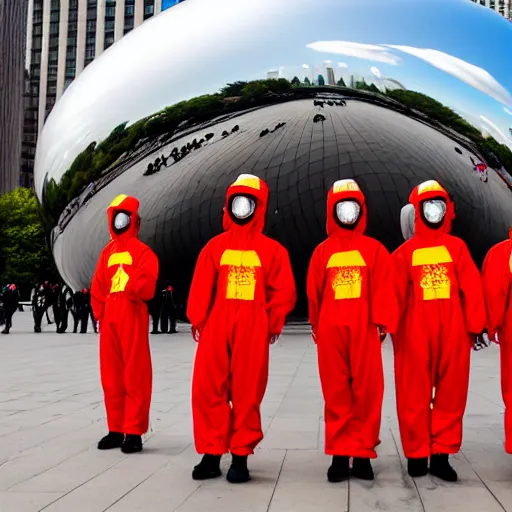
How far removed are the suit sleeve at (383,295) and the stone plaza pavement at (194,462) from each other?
81cm

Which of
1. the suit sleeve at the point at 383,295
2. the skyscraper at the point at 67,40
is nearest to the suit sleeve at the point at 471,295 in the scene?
the suit sleeve at the point at 383,295

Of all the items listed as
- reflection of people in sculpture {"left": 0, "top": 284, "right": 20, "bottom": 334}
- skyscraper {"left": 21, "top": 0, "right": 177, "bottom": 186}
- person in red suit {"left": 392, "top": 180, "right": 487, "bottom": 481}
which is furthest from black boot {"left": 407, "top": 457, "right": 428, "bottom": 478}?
skyscraper {"left": 21, "top": 0, "right": 177, "bottom": 186}

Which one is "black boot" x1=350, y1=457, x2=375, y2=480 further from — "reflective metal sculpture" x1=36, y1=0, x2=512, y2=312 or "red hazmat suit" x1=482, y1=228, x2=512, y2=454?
"reflective metal sculpture" x1=36, y1=0, x2=512, y2=312

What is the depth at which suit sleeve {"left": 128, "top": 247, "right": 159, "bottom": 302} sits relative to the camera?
4.10 metres

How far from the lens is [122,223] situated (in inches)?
171

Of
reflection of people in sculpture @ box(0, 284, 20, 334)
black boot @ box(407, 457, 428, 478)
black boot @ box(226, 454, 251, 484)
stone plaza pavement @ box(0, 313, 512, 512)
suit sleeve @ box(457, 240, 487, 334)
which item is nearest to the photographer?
stone plaza pavement @ box(0, 313, 512, 512)

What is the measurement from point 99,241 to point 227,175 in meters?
2.06

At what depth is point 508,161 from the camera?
8.41 metres

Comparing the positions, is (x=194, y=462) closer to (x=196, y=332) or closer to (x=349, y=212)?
(x=196, y=332)

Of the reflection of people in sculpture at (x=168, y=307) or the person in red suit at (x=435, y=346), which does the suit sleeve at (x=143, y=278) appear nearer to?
the person in red suit at (x=435, y=346)

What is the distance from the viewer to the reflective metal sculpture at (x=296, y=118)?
25.9ft

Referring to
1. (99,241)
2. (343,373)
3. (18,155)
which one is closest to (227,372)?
(343,373)

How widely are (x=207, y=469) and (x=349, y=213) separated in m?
1.59

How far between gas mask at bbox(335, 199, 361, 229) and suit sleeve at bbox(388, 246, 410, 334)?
0.30 m
